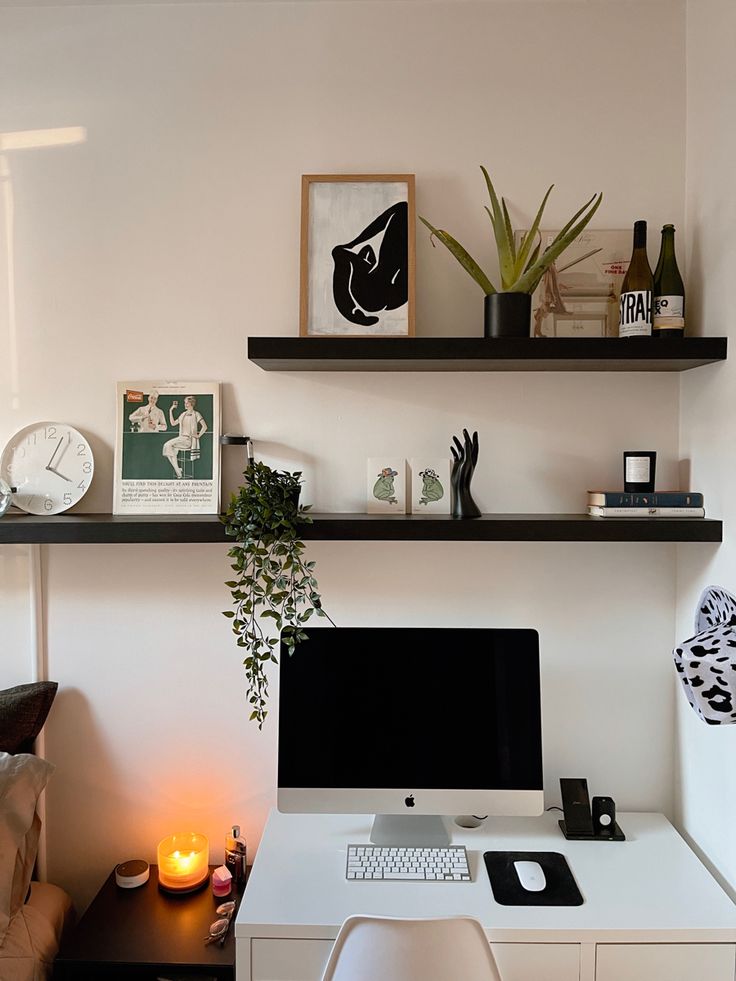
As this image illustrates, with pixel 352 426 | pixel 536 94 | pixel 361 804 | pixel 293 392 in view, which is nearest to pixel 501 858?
pixel 361 804

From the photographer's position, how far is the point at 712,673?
141 centimetres

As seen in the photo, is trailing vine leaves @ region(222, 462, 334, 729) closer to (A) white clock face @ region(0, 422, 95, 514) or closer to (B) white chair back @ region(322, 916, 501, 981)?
(A) white clock face @ region(0, 422, 95, 514)

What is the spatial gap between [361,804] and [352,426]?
93 centimetres

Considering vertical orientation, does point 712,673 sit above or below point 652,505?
below

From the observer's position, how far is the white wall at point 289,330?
1.95 meters

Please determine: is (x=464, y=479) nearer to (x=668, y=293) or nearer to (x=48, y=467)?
(x=668, y=293)

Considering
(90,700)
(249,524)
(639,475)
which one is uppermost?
(639,475)

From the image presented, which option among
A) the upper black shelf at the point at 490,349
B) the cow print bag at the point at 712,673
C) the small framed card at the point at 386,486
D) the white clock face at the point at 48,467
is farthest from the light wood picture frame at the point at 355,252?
the cow print bag at the point at 712,673

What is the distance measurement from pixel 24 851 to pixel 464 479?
139 cm

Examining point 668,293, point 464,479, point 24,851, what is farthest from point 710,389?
point 24,851

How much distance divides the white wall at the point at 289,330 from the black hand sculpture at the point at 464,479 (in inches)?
4.1

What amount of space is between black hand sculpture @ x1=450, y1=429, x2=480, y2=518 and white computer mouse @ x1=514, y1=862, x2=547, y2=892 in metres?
0.80

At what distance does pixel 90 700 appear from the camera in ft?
6.74

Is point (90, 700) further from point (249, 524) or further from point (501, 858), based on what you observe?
point (501, 858)
